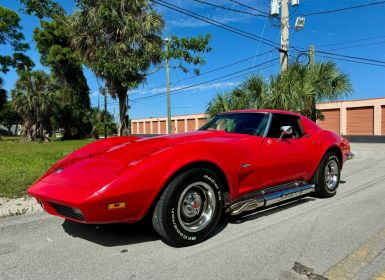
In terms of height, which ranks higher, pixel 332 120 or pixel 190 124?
pixel 332 120

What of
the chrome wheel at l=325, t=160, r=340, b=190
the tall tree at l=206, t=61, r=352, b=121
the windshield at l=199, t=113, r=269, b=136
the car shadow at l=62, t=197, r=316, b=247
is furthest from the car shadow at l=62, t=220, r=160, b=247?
the tall tree at l=206, t=61, r=352, b=121

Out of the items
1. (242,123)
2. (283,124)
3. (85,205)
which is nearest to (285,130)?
(283,124)

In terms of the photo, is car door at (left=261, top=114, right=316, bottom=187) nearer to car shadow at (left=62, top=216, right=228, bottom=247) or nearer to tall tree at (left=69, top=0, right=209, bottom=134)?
car shadow at (left=62, top=216, right=228, bottom=247)

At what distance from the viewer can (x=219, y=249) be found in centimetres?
374

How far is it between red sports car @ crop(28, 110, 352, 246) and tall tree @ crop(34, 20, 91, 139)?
3190cm

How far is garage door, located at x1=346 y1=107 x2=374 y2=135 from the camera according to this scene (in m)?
35.4

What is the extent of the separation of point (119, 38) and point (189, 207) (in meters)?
9.66

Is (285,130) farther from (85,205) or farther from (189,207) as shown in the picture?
(85,205)

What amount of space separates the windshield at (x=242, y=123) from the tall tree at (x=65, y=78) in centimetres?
3123

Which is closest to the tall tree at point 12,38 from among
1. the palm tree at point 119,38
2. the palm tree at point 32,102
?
the palm tree at point 32,102

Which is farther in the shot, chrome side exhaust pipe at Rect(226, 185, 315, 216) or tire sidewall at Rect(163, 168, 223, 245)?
chrome side exhaust pipe at Rect(226, 185, 315, 216)

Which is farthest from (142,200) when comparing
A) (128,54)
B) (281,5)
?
(281,5)

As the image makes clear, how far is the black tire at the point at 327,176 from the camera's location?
5801mm

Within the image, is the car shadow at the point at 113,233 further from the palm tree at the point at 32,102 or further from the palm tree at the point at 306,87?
the palm tree at the point at 32,102
